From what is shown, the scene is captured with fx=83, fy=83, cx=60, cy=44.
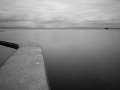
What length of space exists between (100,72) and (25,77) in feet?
16.8

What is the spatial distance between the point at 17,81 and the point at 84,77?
156 inches

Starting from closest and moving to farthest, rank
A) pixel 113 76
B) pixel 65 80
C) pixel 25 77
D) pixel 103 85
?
pixel 25 77 < pixel 103 85 < pixel 65 80 < pixel 113 76

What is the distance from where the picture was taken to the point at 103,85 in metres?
4.61

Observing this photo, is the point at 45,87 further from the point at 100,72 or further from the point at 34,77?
the point at 100,72

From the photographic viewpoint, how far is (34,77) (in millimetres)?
3627

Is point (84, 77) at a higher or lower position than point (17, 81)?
lower

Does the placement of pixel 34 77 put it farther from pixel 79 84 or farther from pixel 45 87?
pixel 79 84

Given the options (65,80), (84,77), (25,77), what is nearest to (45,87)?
(25,77)

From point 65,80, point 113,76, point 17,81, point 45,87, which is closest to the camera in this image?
point 45,87

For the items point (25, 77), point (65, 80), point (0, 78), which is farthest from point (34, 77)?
point (65, 80)

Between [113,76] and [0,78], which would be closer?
[0,78]

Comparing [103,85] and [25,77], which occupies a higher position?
[25,77]

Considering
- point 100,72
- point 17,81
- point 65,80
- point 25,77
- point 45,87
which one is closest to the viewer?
point 45,87

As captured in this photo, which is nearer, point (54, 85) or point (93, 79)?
point (54, 85)
